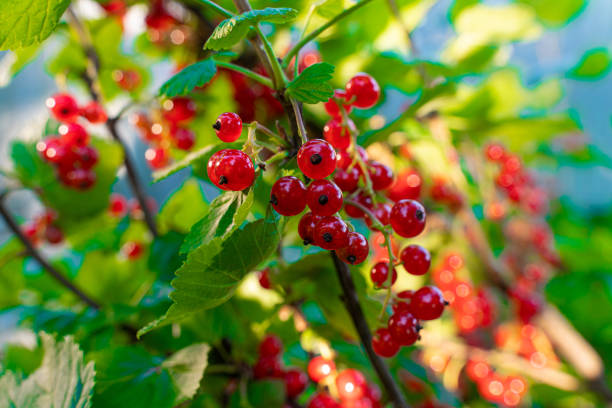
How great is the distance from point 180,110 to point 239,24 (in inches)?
20.3

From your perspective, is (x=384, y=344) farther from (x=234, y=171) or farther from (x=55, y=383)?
(x=55, y=383)

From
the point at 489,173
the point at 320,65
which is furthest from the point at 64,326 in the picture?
the point at 489,173

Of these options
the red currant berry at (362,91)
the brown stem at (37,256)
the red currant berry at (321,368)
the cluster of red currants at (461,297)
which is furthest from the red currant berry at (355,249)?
the cluster of red currants at (461,297)

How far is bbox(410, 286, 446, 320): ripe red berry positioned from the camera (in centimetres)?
38

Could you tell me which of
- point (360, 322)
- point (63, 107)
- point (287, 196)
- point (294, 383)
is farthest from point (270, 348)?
point (63, 107)

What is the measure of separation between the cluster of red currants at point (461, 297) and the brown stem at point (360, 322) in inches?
28.2

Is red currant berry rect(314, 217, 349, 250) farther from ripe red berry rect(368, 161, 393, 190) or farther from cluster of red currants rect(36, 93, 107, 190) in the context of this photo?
cluster of red currants rect(36, 93, 107, 190)

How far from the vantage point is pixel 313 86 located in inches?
12.5

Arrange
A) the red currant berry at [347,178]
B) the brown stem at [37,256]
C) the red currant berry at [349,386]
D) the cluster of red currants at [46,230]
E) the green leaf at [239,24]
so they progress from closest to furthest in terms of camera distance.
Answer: the green leaf at [239,24]
the red currant berry at [347,178]
the red currant berry at [349,386]
the brown stem at [37,256]
the cluster of red currants at [46,230]

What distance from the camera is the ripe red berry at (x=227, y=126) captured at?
0.33 meters

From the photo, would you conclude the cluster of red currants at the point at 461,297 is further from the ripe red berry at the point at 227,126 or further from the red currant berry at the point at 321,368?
the ripe red berry at the point at 227,126

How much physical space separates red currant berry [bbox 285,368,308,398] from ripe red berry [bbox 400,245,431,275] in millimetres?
273

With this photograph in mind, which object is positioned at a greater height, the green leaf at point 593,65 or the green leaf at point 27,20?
the green leaf at point 27,20

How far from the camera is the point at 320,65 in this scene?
1.09 feet
